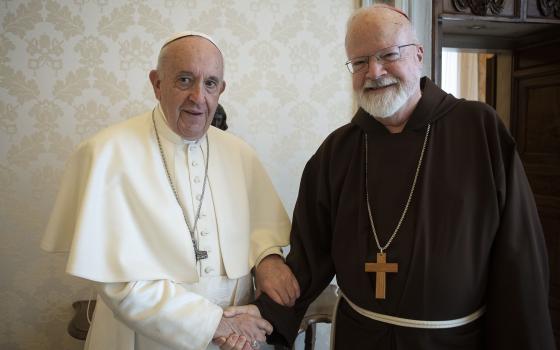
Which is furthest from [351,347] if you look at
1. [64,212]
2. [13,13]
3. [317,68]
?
[13,13]

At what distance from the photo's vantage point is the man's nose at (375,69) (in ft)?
5.52

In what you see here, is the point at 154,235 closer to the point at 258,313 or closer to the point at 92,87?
the point at 258,313

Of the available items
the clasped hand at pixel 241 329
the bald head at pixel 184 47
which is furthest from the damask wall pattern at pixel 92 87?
the clasped hand at pixel 241 329

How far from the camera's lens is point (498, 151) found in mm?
1582

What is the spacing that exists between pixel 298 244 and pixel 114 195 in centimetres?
76

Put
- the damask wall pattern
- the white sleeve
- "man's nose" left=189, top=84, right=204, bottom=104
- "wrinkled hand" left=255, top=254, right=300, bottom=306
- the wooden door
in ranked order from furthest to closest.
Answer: the wooden door, the damask wall pattern, "wrinkled hand" left=255, top=254, right=300, bottom=306, "man's nose" left=189, top=84, right=204, bottom=104, the white sleeve

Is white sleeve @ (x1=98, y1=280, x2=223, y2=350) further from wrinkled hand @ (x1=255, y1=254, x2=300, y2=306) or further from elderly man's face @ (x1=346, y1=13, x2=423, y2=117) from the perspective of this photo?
elderly man's face @ (x1=346, y1=13, x2=423, y2=117)

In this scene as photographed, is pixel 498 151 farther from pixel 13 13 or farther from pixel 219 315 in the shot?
pixel 13 13

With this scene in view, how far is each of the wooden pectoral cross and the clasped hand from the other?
0.43m

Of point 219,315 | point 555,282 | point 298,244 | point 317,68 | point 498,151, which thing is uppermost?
point 317,68

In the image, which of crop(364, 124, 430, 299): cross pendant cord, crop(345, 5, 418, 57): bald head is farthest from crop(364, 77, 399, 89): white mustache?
crop(364, 124, 430, 299): cross pendant cord

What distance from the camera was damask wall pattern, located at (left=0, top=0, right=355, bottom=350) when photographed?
2.69 meters

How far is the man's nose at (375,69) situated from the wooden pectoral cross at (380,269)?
651mm

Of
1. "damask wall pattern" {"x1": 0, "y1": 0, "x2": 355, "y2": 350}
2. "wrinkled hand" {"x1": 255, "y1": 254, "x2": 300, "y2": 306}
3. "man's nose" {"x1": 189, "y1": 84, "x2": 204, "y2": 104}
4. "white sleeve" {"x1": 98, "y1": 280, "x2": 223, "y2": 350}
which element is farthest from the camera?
"damask wall pattern" {"x1": 0, "y1": 0, "x2": 355, "y2": 350}
